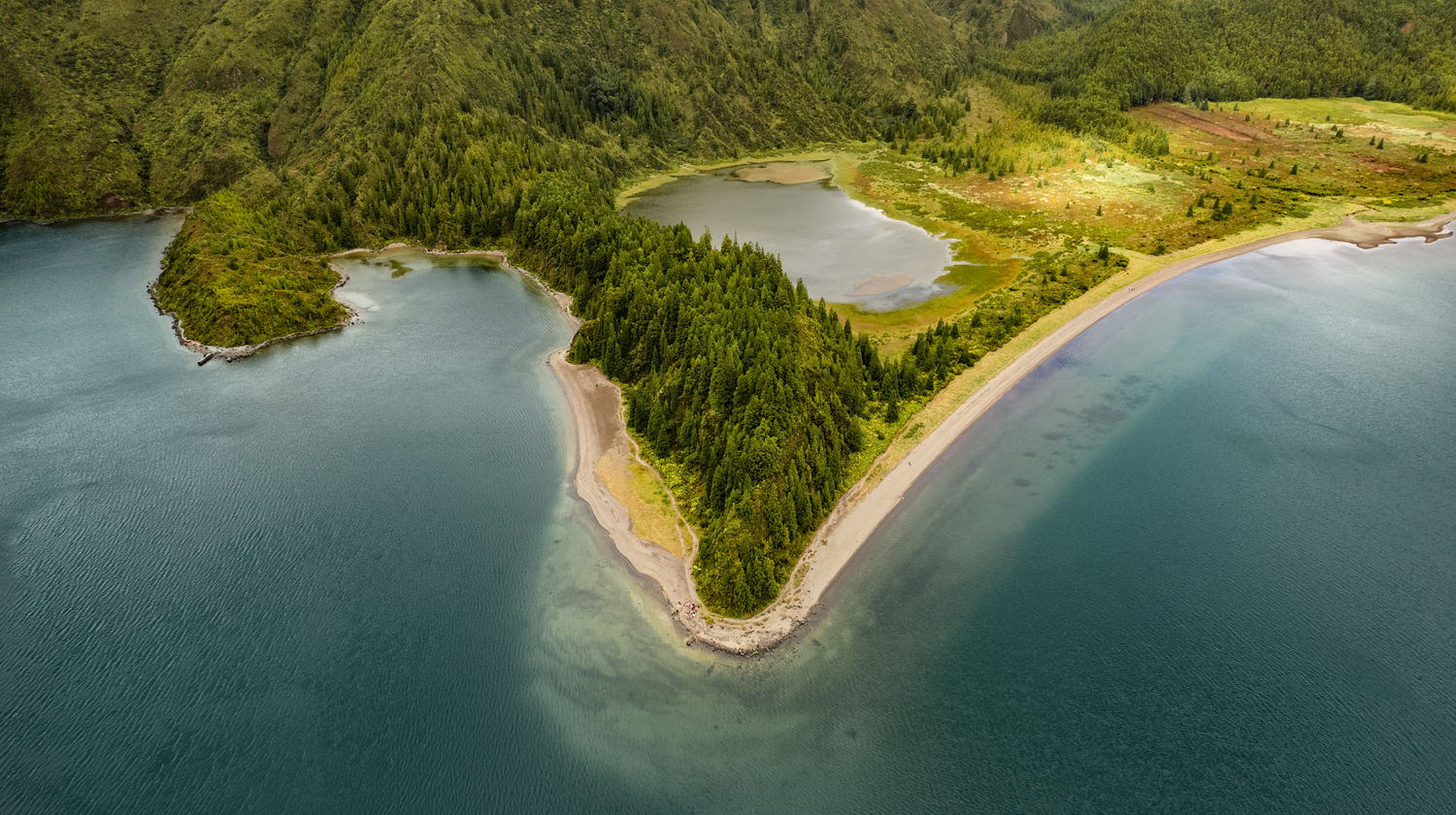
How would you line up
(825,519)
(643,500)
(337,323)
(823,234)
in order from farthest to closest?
(823,234) < (337,323) < (643,500) < (825,519)

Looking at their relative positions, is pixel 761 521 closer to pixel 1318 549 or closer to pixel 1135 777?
pixel 1135 777

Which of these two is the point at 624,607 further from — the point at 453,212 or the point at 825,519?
the point at 453,212

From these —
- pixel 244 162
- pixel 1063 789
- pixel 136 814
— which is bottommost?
pixel 136 814

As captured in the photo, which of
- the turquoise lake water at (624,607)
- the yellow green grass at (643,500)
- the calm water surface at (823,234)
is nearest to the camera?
the turquoise lake water at (624,607)

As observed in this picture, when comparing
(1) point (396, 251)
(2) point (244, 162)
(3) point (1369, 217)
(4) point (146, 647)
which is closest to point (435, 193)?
(1) point (396, 251)

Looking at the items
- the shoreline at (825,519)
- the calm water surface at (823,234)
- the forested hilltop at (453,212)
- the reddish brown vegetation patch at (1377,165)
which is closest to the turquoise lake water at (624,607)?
the shoreline at (825,519)

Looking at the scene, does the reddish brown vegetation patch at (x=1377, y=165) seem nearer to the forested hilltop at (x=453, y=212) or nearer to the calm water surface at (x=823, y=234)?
the forested hilltop at (x=453, y=212)

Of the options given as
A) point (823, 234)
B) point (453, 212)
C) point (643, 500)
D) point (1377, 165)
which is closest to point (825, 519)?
point (643, 500)
